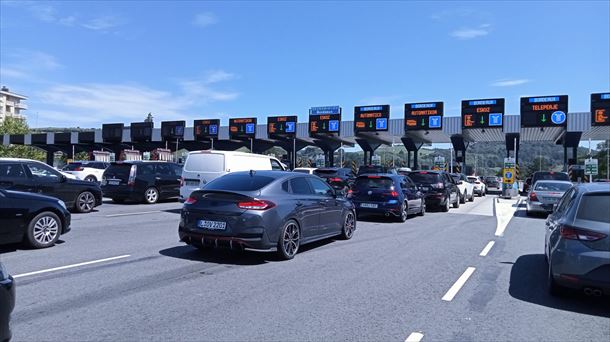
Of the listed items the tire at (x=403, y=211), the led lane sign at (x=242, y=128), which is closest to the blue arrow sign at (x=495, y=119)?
the led lane sign at (x=242, y=128)

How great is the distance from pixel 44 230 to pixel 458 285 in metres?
7.26

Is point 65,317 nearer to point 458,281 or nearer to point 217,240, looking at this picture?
point 217,240

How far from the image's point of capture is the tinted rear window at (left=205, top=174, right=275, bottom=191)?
26.6ft

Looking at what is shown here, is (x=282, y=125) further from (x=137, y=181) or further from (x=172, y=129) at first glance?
(x=137, y=181)

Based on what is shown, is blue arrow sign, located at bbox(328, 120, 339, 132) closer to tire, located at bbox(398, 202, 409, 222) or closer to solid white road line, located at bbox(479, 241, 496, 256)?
tire, located at bbox(398, 202, 409, 222)

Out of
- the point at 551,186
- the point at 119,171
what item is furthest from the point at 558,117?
the point at 119,171

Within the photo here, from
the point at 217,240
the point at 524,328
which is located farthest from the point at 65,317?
the point at 524,328

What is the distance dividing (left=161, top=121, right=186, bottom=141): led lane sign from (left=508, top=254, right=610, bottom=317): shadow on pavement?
47.6 meters

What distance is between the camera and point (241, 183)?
27.3 feet

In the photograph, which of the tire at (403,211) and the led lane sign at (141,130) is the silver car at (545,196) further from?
the led lane sign at (141,130)

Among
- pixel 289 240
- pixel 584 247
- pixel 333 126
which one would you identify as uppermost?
pixel 333 126

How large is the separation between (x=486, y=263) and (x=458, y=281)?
1750mm

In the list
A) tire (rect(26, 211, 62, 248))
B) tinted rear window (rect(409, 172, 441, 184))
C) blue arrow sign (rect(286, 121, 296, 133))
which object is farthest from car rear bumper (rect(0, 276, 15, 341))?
blue arrow sign (rect(286, 121, 296, 133))

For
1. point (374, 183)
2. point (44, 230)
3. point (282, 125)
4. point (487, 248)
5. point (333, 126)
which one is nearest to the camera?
point (44, 230)
